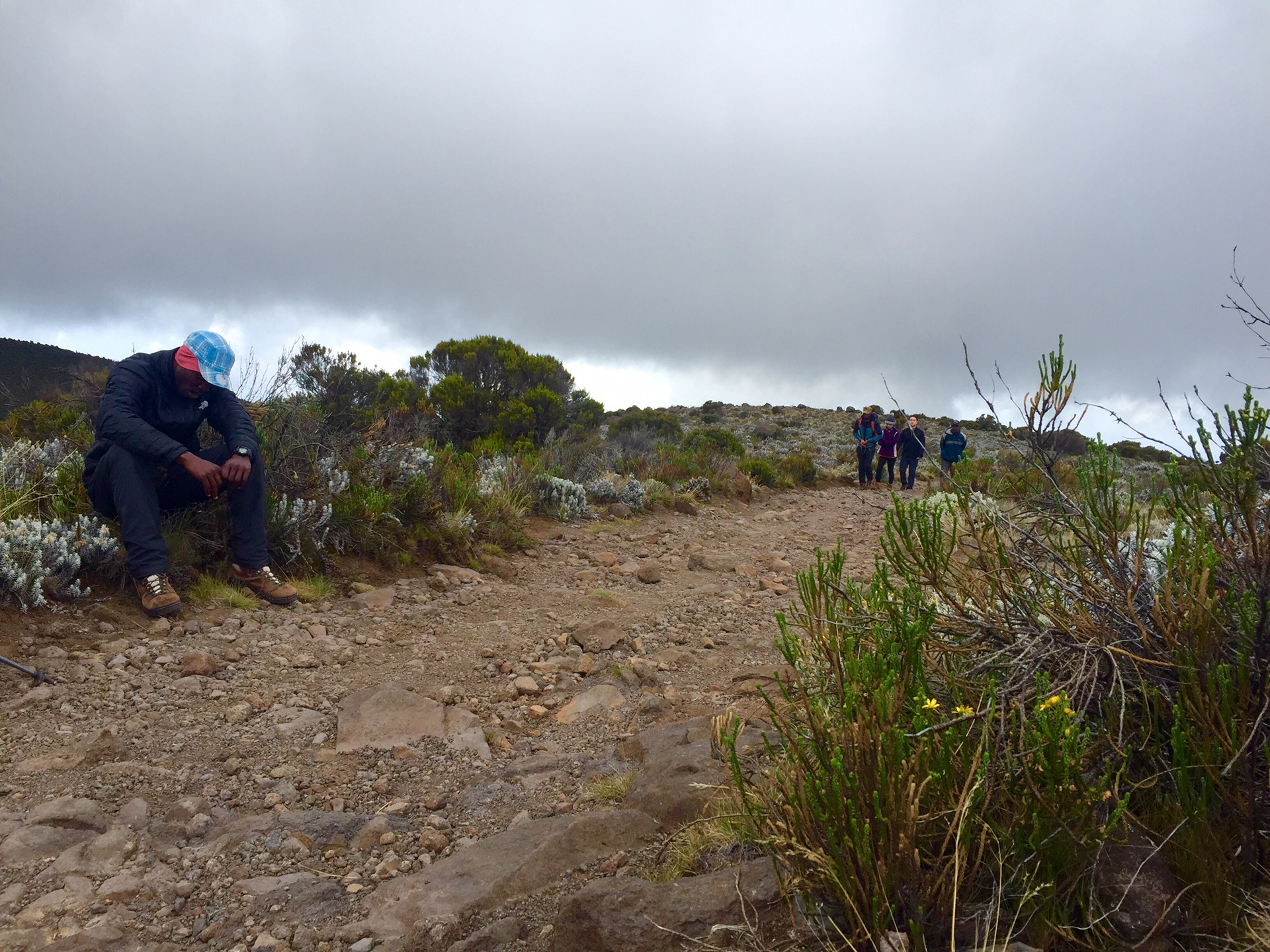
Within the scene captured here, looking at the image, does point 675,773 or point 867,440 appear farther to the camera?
point 867,440

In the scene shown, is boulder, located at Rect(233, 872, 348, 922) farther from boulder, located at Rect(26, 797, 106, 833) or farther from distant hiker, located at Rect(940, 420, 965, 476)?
distant hiker, located at Rect(940, 420, 965, 476)

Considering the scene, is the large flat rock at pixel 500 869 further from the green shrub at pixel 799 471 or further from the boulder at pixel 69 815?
the green shrub at pixel 799 471

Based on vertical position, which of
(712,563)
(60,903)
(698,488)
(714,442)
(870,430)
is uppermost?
(870,430)

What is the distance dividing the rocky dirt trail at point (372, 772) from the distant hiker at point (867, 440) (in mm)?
10038

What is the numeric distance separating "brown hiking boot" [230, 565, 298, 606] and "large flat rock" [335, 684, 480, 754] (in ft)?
4.20

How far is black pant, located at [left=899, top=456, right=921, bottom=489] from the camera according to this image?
14.3 m

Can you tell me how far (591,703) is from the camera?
3.71 m

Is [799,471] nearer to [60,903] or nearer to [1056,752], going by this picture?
[1056,752]

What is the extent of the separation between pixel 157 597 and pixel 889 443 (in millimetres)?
12644

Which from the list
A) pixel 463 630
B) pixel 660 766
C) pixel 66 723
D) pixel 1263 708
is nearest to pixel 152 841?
pixel 66 723

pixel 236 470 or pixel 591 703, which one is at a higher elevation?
pixel 236 470

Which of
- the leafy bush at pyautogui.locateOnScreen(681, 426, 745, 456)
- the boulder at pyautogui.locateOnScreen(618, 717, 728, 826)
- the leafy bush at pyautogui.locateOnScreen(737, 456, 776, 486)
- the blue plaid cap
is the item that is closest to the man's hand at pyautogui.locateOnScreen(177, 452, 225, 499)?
the blue plaid cap

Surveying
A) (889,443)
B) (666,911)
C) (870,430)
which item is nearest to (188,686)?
(666,911)

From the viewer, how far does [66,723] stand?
3090mm
